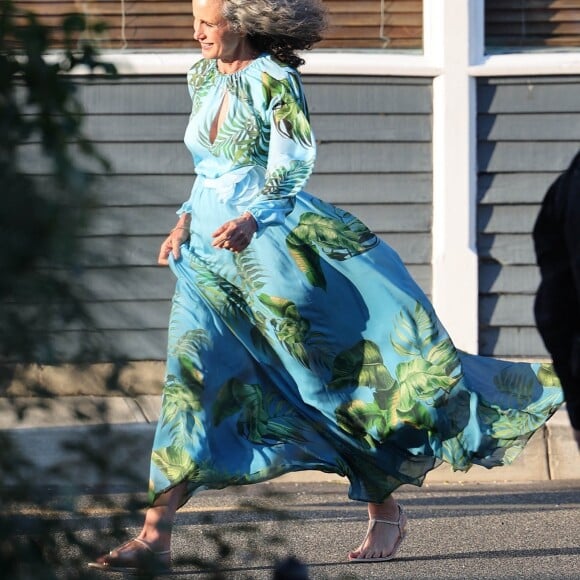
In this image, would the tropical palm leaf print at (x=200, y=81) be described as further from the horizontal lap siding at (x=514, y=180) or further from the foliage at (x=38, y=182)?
the horizontal lap siding at (x=514, y=180)

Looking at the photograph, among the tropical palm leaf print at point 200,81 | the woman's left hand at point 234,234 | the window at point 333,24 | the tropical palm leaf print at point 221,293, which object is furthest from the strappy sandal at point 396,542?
the window at point 333,24

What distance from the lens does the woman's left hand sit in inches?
165

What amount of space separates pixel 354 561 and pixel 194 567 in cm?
225

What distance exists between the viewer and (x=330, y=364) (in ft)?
14.9

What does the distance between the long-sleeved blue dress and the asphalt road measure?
282 mm

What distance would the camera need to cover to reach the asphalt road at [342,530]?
2141mm

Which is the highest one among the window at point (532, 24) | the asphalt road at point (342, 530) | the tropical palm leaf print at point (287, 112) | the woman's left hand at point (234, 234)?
the window at point (532, 24)

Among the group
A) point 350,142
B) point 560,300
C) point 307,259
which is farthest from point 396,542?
point 350,142

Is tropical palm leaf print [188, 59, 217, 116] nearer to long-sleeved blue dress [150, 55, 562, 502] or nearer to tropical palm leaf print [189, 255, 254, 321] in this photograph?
long-sleeved blue dress [150, 55, 562, 502]

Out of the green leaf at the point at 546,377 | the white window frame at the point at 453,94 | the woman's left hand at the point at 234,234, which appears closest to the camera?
the woman's left hand at the point at 234,234

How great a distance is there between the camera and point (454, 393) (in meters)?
4.50

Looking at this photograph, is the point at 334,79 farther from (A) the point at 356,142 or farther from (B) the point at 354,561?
(B) the point at 354,561

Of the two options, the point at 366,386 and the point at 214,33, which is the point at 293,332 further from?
the point at 214,33

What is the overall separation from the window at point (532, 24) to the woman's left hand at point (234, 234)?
11.7 feet
